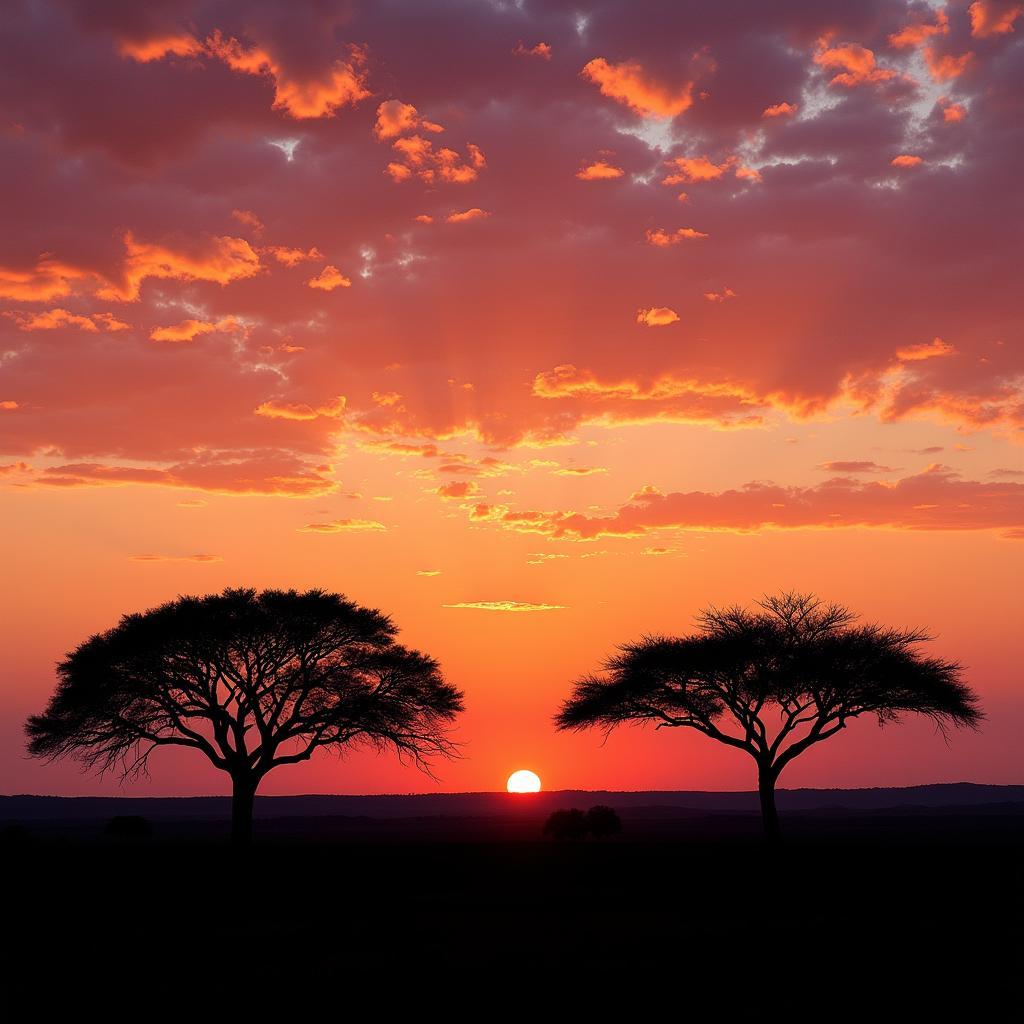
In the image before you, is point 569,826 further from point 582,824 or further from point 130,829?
point 130,829

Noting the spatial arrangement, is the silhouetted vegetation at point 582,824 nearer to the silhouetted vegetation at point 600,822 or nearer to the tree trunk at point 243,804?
the silhouetted vegetation at point 600,822

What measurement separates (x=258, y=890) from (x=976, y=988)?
2079 centimetres

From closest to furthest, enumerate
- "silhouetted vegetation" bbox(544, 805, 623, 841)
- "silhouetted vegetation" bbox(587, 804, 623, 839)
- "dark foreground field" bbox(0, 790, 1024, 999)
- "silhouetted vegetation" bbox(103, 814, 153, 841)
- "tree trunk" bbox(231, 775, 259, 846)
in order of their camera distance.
→ 1. "dark foreground field" bbox(0, 790, 1024, 999)
2. "tree trunk" bbox(231, 775, 259, 846)
3. "silhouetted vegetation" bbox(587, 804, 623, 839)
4. "silhouetted vegetation" bbox(544, 805, 623, 841)
5. "silhouetted vegetation" bbox(103, 814, 153, 841)

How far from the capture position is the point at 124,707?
6119 cm

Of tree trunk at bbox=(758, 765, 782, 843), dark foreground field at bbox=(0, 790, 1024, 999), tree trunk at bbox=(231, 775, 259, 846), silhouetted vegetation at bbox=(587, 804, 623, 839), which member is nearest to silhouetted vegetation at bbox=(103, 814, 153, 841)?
tree trunk at bbox=(231, 775, 259, 846)

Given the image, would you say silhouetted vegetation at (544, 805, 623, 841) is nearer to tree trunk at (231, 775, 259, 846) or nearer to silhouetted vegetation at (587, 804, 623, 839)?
silhouetted vegetation at (587, 804, 623, 839)

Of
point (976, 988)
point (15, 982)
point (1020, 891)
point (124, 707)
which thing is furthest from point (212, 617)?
point (976, 988)

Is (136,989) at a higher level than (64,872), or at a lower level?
lower

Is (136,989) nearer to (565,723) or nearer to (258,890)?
(258,890)

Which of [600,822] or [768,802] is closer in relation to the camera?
[768,802]

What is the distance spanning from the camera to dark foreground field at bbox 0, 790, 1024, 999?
17641 millimetres

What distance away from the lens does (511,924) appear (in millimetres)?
24203

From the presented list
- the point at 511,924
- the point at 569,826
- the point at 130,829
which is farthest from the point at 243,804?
the point at 511,924

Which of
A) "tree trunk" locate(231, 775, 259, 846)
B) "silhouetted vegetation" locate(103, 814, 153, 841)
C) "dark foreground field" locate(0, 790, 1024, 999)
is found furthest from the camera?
"silhouetted vegetation" locate(103, 814, 153, 841)
